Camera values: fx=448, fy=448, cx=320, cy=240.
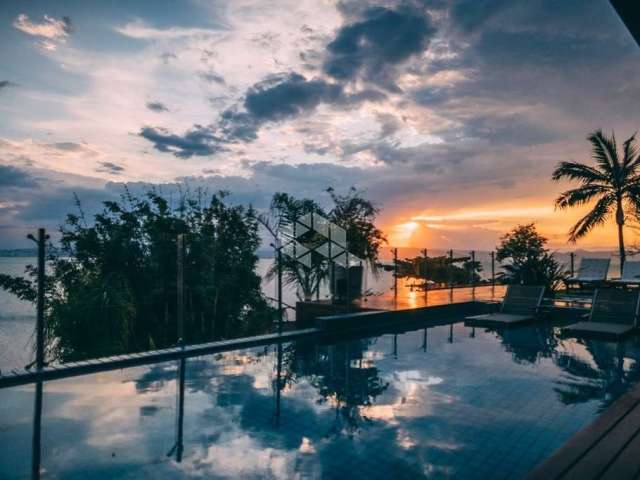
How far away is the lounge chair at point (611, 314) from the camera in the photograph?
359 inches

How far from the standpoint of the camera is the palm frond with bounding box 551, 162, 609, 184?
17.5 metres

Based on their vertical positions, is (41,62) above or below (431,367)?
above

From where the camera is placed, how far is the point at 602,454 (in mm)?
3059

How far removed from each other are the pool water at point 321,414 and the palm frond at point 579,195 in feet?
35.2

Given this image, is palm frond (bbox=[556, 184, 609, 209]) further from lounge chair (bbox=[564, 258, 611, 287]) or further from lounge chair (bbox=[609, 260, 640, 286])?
lounge chair (bbox=[609, 260, 640, 286])

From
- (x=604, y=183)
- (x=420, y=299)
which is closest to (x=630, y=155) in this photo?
(x=604, y=183)

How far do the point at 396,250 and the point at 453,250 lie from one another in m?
4.28

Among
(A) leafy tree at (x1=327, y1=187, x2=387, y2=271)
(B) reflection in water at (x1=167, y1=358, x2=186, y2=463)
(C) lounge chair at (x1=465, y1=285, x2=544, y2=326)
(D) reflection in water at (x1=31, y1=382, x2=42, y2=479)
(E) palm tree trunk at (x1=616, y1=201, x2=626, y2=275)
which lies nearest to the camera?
(D) reflection in water at (x1=31, y1=382, x2=42, y2=479)

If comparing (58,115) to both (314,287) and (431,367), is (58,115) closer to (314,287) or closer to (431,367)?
(314,287)

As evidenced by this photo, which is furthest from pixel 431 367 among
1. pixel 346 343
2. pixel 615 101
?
pixel 615 101

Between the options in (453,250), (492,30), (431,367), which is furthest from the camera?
(453,250)

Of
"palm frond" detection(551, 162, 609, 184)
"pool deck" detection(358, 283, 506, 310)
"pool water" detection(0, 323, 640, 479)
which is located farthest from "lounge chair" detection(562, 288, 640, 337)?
"palm frond" detection(551, 162, 609, 184)

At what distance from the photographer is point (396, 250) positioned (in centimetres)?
1458

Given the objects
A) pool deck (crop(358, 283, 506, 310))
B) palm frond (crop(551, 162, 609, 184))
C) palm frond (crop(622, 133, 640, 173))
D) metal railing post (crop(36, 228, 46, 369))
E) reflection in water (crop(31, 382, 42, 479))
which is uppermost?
palm frond (crop(622, 133, 640, 173))
